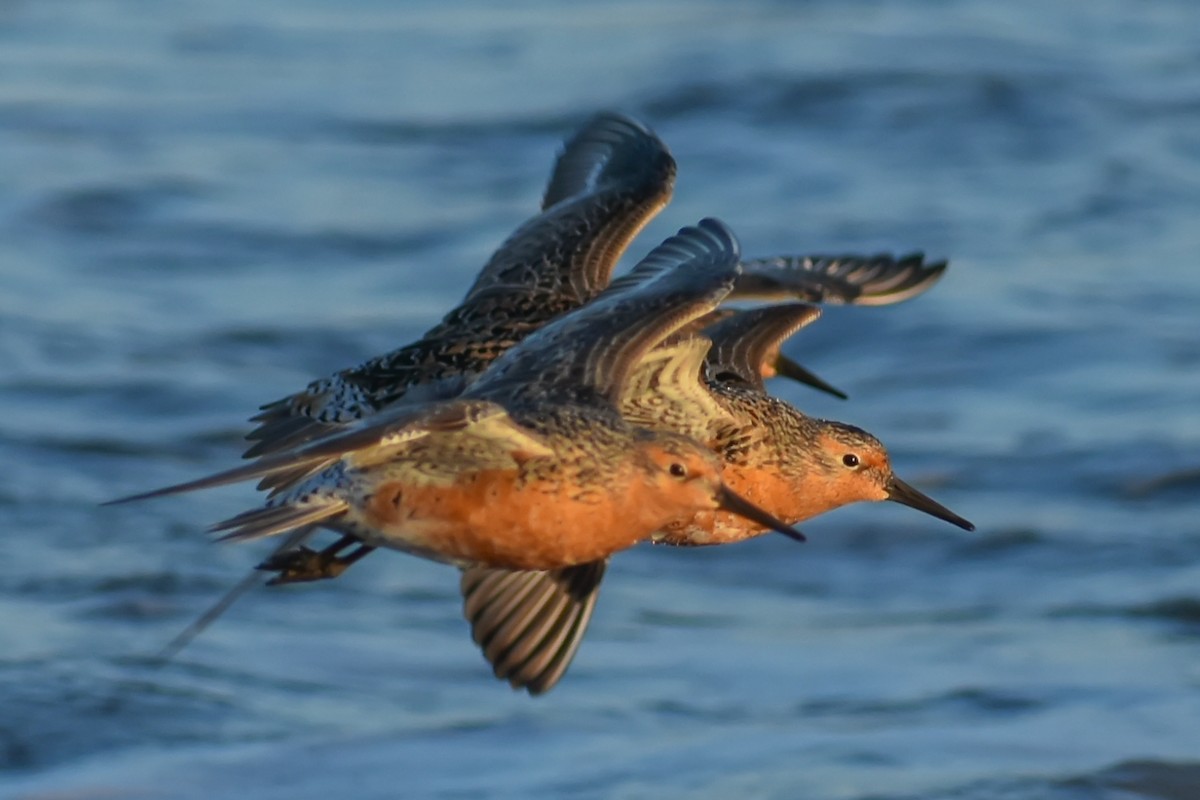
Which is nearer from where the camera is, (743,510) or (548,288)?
(743,510)

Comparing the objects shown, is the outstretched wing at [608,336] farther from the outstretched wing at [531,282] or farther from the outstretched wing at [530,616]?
the outstretched wing at [530,616]

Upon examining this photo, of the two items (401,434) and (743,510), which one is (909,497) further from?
(401,434)

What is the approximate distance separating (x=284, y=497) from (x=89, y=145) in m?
14.3

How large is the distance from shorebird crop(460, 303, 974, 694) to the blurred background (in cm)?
214

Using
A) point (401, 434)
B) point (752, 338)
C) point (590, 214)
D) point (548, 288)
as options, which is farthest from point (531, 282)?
point (401, 434)

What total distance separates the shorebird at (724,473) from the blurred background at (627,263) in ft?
7.01

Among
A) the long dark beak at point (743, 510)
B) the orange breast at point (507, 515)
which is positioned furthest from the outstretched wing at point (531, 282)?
the long dark beak at point (743, 510)

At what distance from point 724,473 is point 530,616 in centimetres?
94

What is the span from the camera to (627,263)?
16828 mm

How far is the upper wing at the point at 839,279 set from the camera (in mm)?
10352

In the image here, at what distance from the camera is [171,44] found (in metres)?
23.3

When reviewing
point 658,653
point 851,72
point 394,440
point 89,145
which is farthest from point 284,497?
point 851,72

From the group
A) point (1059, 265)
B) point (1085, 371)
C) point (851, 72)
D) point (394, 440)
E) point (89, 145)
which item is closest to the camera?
point (394, 440)

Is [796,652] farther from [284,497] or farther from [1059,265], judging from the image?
[1059,265]
